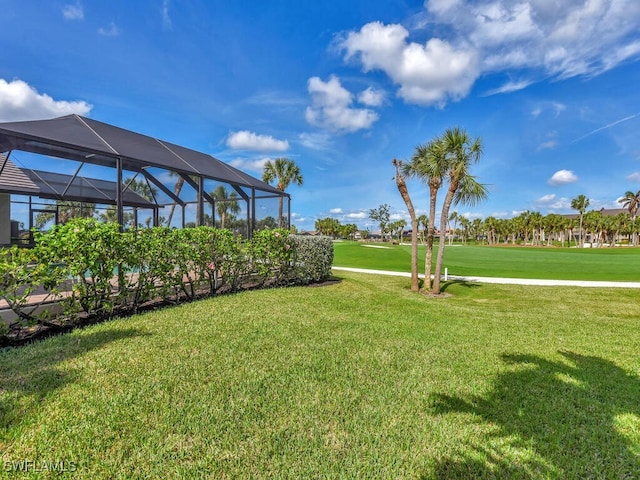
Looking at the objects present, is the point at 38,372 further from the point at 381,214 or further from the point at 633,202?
the point at 633,202

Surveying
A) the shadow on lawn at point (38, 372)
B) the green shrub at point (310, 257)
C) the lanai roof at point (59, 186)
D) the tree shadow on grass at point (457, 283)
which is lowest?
the tree shadow on grass at point (457, 283)

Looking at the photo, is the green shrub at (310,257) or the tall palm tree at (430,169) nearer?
the green shrub at (310,257)

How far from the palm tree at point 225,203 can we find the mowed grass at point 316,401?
228 inches

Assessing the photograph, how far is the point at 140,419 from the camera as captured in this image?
211 centimetres

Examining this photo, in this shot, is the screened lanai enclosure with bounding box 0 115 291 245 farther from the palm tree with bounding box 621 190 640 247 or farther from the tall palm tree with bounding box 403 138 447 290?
the palm tree with bounding box 621 190 640 247

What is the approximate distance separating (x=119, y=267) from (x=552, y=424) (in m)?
5.54

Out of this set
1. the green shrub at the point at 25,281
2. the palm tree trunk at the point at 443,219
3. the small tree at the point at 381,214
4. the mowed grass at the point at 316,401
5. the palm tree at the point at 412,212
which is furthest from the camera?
the small tree at the point at 381,214

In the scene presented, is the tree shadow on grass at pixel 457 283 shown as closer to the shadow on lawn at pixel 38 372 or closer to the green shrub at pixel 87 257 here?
the green shrub at pixel 87 257

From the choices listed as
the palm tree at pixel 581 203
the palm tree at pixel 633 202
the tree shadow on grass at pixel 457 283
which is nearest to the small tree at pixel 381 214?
the palm tree at pixel 581 203

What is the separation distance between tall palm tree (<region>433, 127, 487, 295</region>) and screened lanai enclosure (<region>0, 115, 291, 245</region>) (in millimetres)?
5812

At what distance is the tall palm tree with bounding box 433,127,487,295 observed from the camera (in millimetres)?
8977

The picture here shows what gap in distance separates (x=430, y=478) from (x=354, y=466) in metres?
0.44

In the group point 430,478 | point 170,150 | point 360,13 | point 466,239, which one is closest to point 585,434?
point 430,478

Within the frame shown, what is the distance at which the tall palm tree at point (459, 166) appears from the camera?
29.5 feet
